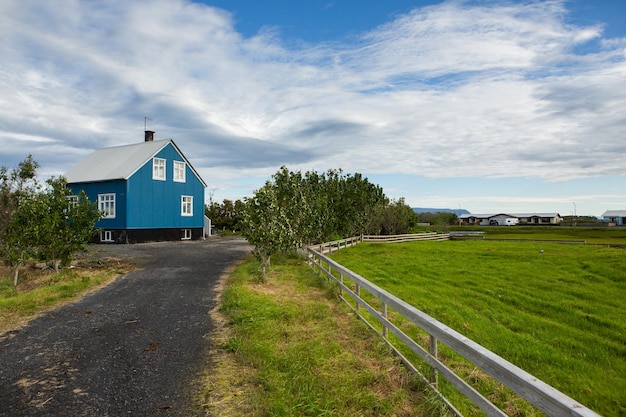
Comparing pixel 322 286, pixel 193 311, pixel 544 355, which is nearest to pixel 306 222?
pixel 322 286

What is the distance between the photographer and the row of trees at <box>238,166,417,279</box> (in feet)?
48.3

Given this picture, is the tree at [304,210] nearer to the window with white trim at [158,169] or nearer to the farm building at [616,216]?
the window with white trim at [158,169]

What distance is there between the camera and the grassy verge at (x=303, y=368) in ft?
15.9

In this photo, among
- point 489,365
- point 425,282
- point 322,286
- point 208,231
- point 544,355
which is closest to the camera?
point 489,365

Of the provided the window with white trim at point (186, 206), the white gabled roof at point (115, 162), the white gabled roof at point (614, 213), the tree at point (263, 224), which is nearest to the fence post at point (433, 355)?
the tree at point (263, 224)

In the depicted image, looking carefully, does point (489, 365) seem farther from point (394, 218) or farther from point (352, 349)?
point (394, 218)

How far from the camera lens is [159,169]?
33.7 meters

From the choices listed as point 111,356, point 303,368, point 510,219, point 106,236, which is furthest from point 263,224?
point 510,219

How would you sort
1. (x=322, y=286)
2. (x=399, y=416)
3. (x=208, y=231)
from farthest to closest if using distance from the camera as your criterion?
(x=208, y=231)
(x=322, y=286)
(x=399, y=416)

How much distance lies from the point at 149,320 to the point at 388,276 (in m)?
11.8

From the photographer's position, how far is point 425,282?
56.3 ft

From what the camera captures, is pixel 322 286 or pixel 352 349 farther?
pixel 322 286

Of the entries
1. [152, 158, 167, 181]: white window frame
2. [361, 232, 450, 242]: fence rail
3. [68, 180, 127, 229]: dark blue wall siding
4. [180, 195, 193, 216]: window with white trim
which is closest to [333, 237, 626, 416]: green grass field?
[361, 232, 450, 242]: fence rail

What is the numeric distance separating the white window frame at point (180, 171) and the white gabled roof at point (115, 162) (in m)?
0.54
